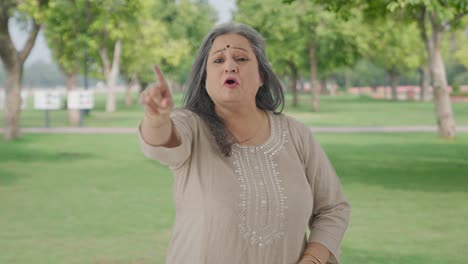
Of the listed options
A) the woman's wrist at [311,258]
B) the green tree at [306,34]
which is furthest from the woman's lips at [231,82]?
the green tree at [306,34]

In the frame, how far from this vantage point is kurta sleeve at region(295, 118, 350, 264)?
3104 mm

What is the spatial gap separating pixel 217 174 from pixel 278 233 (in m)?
0.31

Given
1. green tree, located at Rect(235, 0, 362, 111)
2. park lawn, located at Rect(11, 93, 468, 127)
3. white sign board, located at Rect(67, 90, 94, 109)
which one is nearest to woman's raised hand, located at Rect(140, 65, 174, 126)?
white sign board, located at Rect(67, 90, 94, 109)

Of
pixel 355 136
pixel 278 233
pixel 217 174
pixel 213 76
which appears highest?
pixel 213 76

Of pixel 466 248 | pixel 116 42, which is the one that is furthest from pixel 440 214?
pixel 116 42

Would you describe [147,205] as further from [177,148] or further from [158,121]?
[158,121]

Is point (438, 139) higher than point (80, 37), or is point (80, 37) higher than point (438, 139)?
point (80, 37)

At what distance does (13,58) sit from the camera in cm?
2408

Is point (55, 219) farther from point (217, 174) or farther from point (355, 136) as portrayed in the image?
point (355, 136)

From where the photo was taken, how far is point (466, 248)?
8.42 metres

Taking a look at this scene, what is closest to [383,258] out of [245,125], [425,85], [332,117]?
[245,125]

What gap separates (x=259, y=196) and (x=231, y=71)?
0.48 m

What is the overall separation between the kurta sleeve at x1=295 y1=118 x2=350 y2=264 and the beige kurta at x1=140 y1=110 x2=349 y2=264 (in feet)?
0.23

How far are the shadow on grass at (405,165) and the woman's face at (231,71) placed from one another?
1016 cm
